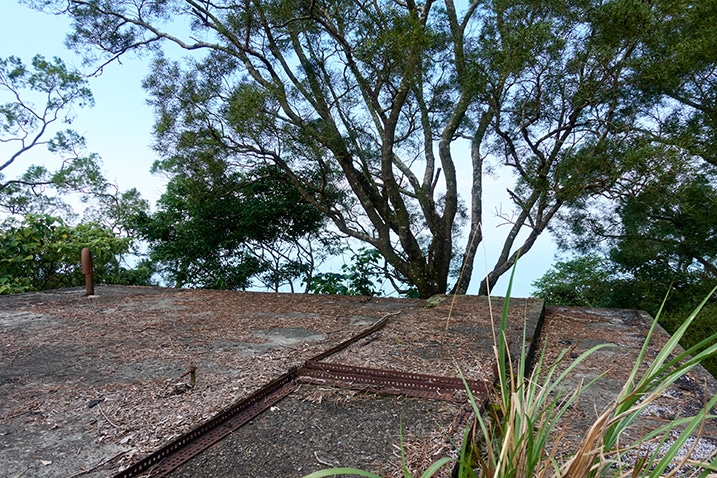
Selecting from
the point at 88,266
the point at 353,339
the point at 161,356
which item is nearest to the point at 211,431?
the point at 161,356

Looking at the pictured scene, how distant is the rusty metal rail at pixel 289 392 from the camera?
1344 millimetres

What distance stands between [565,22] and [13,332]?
499cm

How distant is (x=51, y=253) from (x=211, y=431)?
17.4ft

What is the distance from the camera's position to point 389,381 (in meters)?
1.96

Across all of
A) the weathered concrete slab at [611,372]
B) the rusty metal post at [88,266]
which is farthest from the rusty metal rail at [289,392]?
the rusty metal post at [88,266]

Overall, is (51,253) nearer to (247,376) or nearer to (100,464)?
(247,376)

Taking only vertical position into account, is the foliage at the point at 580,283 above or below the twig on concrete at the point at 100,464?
above

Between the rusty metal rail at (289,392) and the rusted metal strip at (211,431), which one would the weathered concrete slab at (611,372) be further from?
the rusted metal strip at (211,431)

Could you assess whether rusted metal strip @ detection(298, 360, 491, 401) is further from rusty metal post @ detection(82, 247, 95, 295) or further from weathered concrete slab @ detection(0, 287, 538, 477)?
rusty metal post @ detection(82, 247, 95, 295)

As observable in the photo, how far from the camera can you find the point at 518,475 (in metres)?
0.84

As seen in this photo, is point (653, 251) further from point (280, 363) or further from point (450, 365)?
point (280, 363)

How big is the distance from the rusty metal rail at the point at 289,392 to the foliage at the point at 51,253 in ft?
15.3

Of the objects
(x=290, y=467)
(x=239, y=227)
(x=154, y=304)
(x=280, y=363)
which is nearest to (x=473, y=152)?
(x=239, y=227)

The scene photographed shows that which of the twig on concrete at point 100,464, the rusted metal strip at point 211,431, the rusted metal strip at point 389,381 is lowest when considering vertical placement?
the twig on concrete at point 100,464
